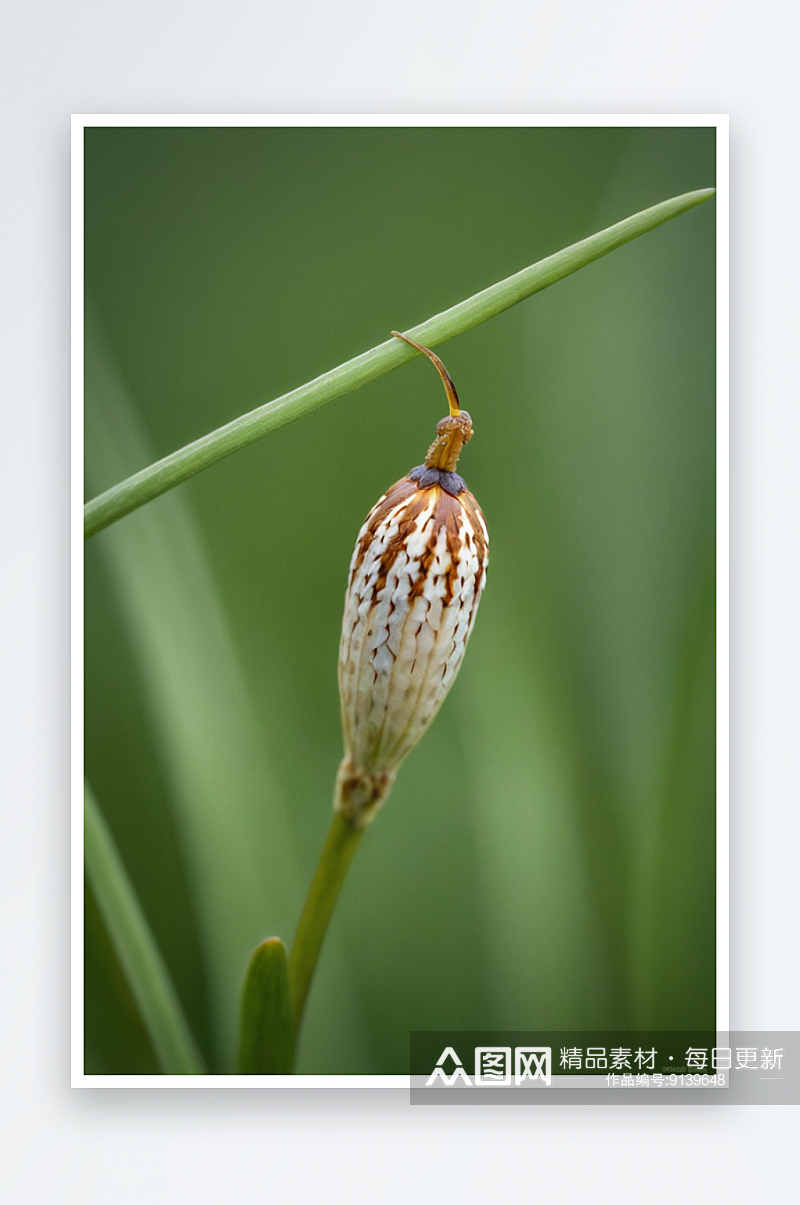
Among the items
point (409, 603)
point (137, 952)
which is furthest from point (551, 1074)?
point (409, 603)

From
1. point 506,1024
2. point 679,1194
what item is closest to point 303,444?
point 506,1024

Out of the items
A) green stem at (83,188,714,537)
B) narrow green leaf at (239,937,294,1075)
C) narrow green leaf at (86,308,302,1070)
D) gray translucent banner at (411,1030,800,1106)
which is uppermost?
green stem at (83,188,714,537)

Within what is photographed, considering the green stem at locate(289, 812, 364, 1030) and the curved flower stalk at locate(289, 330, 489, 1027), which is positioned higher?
the curved flower stalk at locate(289, 330, 489, 1027)

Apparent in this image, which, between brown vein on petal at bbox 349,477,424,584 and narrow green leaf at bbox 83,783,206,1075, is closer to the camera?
brown vein on petal at bbox 349,477,424,584

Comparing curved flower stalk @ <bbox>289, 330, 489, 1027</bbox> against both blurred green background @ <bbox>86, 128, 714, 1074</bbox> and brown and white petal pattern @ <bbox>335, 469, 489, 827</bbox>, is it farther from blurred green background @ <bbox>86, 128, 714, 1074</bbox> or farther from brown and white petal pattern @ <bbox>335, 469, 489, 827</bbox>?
blurred green background @ <bbox>86, 128, 714, 1074</bbox>

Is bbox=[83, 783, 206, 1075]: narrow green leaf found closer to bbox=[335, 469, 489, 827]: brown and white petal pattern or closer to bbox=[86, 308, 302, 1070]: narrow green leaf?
bbox=[86, 308, 302, 1070]: narrow green leaf

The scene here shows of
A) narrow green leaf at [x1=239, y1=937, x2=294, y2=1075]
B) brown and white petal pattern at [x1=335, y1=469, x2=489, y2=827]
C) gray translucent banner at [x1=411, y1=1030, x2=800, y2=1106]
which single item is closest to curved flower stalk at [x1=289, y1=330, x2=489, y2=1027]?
brown and white petal pattern at [x1=335, y1=469, x2=489, y2=827]
